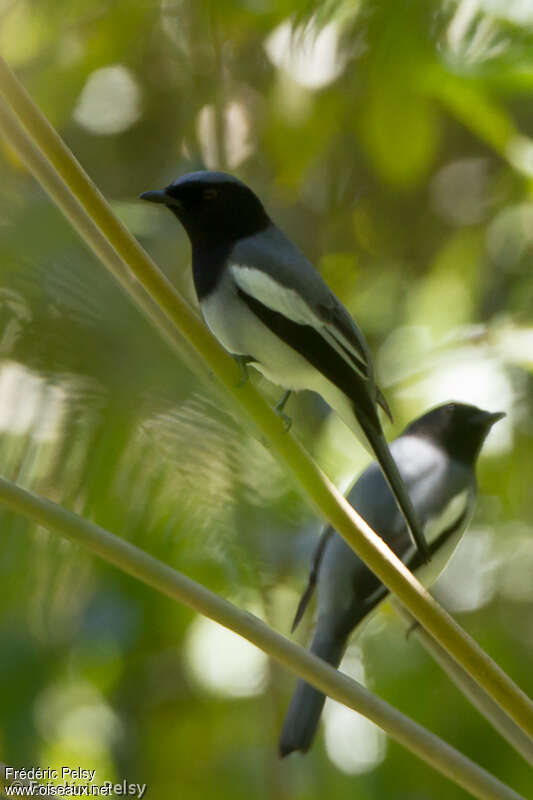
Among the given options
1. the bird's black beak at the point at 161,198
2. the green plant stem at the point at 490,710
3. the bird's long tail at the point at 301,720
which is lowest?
the bird's long tail at the point at 301,720

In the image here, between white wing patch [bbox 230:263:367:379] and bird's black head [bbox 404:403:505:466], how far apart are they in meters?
0.65

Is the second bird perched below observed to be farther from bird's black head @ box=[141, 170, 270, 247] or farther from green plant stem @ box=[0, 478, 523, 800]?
green plant stem @ box=[0, 478, 523, 800]

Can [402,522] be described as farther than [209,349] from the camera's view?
Yes

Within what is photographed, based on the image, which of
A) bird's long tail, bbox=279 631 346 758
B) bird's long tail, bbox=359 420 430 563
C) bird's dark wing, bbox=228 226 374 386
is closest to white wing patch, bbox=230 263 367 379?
bird's dark wing, bbox=228 226 374 386

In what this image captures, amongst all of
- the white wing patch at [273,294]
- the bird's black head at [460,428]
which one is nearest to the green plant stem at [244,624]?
the white wing patch at [273,294]

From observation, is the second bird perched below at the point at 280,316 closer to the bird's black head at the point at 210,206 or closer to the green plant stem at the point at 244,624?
the bird's black head at the point at 210,206

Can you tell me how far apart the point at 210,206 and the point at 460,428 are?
0.77 m

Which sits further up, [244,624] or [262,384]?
[244,624]

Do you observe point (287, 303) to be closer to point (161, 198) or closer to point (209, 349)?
point (161, 198)

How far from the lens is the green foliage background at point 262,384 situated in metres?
1.14

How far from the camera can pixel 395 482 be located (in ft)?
5.47

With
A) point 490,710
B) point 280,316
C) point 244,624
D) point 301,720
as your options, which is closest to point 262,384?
point 280,316

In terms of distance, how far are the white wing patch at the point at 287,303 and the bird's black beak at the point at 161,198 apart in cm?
20

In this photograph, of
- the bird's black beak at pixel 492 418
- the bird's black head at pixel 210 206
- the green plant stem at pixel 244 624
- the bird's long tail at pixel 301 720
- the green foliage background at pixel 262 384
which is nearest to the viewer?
the green plant stem at pixel 244 624
